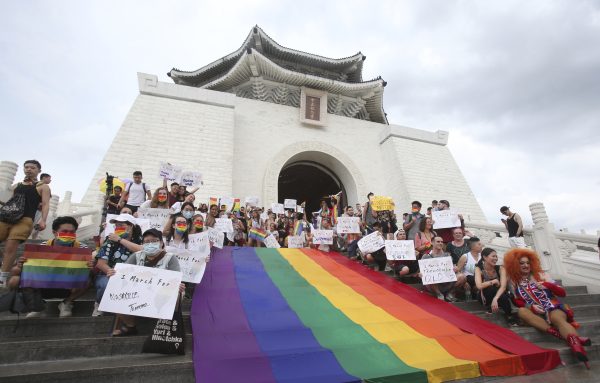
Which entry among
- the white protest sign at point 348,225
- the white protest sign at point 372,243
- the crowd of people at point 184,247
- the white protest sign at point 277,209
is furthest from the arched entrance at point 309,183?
the crowd of people at point 184,247

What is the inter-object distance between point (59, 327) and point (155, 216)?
2.62 metres

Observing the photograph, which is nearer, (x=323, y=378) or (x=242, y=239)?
(x=323, y=378)

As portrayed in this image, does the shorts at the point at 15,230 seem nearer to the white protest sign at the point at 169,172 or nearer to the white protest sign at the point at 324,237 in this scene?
the white protest sign at the point at 169,172

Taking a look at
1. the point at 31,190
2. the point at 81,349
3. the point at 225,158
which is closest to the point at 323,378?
the point at 81,349

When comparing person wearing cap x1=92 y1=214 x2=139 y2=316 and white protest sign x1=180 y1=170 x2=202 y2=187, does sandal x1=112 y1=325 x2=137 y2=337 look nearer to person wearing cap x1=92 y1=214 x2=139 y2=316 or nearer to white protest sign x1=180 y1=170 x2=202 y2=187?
person wearing cap x1=92 y1=214 x2=139 y2=316

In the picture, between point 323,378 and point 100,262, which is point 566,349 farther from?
point 100,262

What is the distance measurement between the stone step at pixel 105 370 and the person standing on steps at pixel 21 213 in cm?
170

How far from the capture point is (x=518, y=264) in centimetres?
385

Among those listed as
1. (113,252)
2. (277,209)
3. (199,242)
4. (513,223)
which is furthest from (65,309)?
(513,223)

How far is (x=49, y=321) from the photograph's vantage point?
291cm

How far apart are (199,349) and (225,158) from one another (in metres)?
8.90

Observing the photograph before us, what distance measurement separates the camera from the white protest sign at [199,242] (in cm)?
436

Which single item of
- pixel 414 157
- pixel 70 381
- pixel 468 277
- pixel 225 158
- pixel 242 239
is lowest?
pixel 70 381

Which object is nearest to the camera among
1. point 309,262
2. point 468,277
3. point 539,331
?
point 539,331
